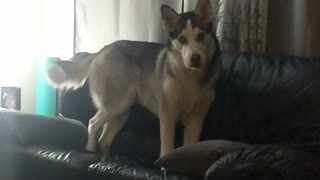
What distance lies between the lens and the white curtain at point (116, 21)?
2.90 meters

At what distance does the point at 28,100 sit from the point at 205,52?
139 centimetres

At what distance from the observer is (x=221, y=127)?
238 cm

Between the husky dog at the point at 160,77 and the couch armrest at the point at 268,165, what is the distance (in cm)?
66

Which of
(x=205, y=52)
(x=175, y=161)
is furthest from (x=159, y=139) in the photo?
(x=175, y=161)

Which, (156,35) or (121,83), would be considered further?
(156,35)

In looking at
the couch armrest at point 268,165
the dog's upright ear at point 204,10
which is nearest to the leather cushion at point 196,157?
the couch armrest at point 268,165

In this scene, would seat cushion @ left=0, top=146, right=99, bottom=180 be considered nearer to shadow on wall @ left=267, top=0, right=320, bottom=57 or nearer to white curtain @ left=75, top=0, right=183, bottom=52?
white curtain @ left=75, top=0, right=183, bottom=52

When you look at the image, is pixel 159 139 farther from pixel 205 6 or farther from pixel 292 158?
pixel 292 158

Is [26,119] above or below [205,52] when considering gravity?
below

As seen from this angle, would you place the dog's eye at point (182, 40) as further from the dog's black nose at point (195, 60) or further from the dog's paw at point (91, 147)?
the dog's paw at point (91, 147)

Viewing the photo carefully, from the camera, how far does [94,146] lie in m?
2.63

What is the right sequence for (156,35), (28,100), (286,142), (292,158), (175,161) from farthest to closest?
(28,100), (156,35), (286,142), (175,161), (292,158)

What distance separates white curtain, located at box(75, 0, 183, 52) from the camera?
2.90 metres

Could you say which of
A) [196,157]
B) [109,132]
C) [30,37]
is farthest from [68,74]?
[196,157]
